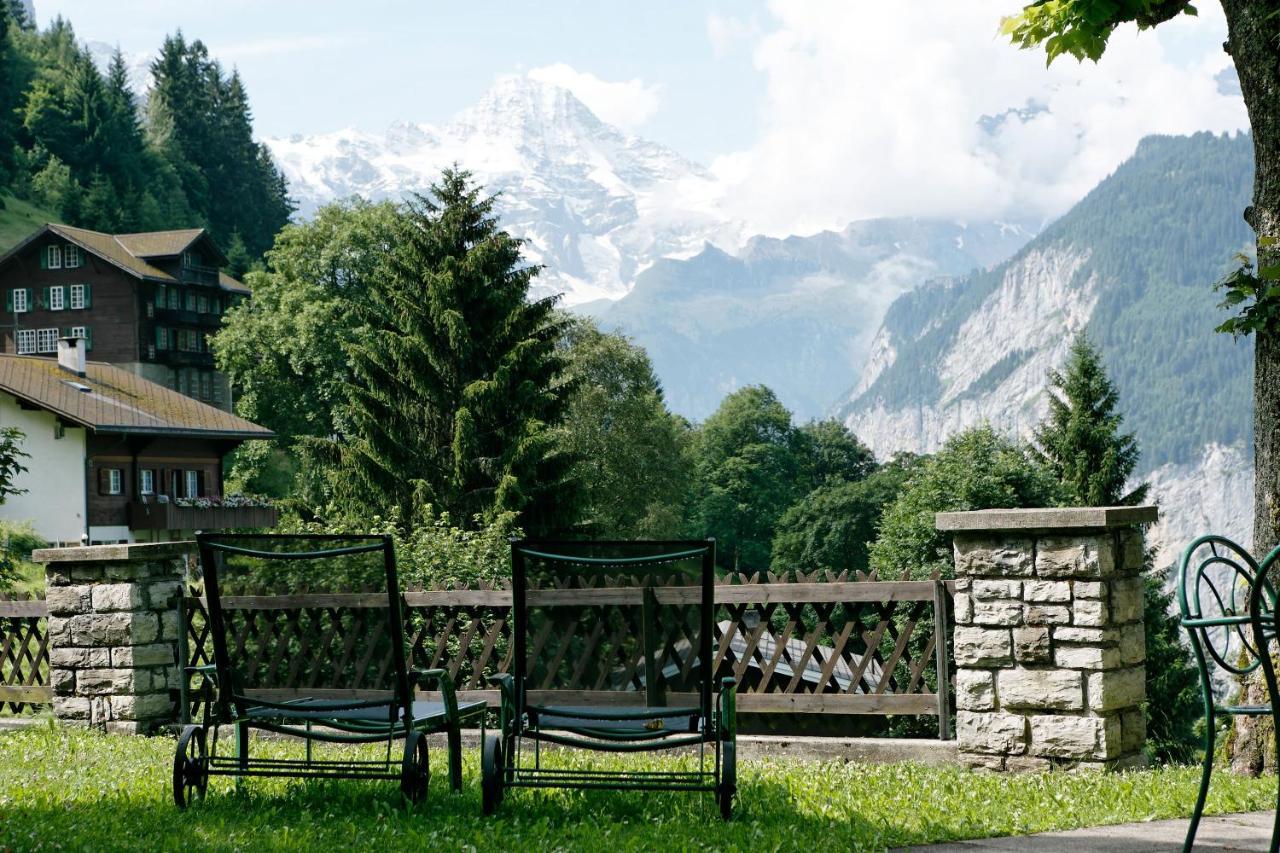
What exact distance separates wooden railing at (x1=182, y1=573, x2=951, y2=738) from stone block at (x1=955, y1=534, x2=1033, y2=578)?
48cm

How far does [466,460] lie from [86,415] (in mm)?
13732

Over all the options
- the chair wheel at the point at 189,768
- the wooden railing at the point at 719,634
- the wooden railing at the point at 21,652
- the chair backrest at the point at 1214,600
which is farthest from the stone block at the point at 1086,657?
Answer: the wooden railing at the point at 21,652

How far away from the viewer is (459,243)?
A: 3659 cm

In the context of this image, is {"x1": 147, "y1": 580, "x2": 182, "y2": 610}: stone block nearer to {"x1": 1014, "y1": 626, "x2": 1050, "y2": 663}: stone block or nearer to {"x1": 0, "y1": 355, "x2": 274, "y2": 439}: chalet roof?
{"x1": 1014, "y1": 626, "x2": 1050, "y2": 663}: stone block

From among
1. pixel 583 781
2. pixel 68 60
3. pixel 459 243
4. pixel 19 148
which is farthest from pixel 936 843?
pixel 68 60

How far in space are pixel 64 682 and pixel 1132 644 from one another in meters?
6.85

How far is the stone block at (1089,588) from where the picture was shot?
674cm

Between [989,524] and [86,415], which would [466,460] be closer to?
[86,415]

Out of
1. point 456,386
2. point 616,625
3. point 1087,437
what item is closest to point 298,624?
point 616,625

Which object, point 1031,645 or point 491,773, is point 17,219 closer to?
point 1031,645

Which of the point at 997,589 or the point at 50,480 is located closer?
the point at 997,589

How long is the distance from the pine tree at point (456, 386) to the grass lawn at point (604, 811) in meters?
27.7

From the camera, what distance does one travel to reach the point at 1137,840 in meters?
5.04

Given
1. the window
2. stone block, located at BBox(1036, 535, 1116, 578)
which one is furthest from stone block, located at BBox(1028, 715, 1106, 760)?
the window
